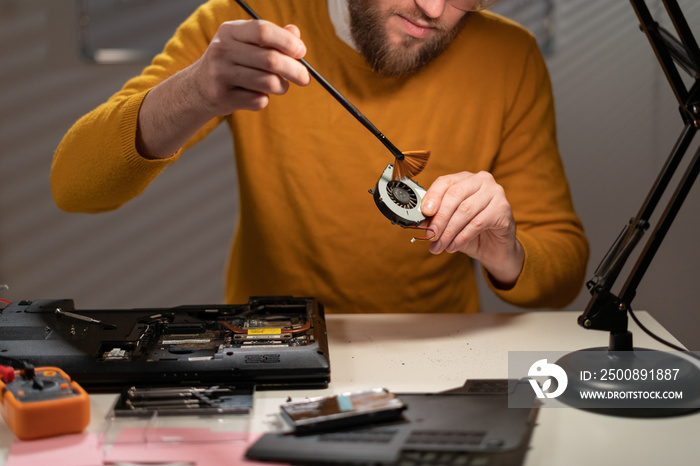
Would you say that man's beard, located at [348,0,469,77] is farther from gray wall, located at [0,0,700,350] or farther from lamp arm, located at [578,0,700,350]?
gray wall, located at [0,0,700,350]

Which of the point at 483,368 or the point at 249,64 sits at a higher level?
the point at 249,64

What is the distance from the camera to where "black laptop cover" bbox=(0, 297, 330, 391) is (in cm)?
101

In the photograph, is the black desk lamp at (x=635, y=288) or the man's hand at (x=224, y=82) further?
the man's hand at (x=224, y=82)

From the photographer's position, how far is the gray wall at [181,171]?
266 centimetres

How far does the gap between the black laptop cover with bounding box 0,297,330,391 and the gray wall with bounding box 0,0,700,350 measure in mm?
1561

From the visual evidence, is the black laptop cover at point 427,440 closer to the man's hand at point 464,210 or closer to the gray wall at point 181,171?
the man's hand at point 464,210

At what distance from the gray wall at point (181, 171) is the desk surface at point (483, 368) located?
1.46 m

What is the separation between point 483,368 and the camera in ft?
3.67

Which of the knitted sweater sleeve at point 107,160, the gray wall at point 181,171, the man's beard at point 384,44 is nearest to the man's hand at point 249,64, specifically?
the knitted sweater sleeve at point 107,160

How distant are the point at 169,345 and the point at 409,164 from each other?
0.49m

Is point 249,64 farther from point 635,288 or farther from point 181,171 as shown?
point 181,171

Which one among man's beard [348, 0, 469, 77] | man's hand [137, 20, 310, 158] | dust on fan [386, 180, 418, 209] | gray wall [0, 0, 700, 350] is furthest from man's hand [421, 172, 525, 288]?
gray wall [0, 0, 700, 350]

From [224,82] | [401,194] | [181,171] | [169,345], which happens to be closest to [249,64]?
[224,82]

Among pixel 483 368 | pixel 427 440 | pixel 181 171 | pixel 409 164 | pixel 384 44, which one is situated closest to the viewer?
pixel 427 440
